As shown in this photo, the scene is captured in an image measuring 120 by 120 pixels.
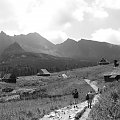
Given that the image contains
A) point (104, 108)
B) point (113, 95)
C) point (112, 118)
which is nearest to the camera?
point (112, 118)

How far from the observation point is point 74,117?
21438 mm

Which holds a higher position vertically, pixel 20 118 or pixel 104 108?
pixel 104 108

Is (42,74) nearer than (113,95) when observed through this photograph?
No

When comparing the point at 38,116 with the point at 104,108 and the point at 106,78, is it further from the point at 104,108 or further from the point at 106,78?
the point at 106,78

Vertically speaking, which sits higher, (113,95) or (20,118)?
(113,95)

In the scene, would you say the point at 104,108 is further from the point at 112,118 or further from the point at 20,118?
the point at 20,118

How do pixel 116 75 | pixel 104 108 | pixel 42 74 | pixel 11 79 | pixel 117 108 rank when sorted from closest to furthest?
pixel 117 108, pixel 104 108, pixel 116 75, pixel 11 79, pixel 42 74

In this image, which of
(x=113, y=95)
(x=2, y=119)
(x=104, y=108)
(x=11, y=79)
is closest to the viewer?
(x=104, y=108)

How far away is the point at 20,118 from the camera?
2405 cm

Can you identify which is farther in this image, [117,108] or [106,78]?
[106,78]

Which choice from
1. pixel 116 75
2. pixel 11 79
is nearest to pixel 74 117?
pixel 116 75

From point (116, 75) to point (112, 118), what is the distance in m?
62.3

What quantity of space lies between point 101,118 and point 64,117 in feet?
22.1

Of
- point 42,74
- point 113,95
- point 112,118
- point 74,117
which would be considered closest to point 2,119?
point 74,117
